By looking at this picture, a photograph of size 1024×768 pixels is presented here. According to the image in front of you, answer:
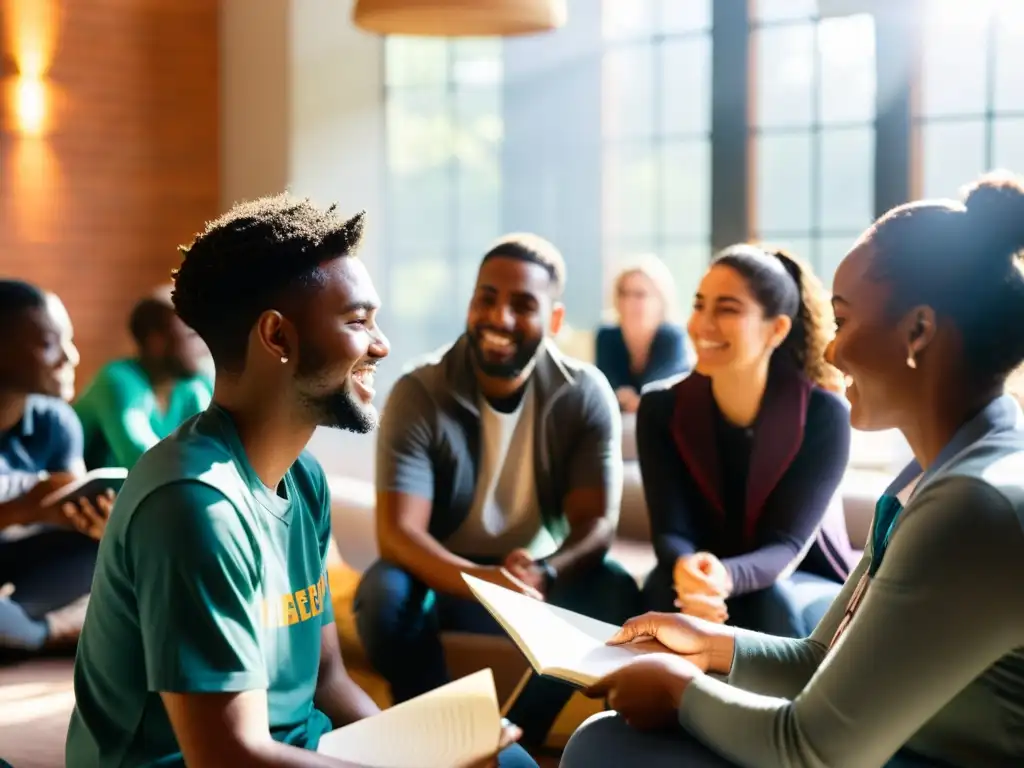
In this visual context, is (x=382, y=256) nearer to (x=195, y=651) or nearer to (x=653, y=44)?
(x=653, y=44)

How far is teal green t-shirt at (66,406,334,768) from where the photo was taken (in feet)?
4.66

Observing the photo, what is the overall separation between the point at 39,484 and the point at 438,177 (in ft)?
12.8

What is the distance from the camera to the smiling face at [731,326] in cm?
295

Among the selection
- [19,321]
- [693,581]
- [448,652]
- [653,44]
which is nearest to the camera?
[693,581]

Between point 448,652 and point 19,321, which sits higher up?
point 19,321

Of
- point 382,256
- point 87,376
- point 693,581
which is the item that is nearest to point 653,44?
point 382,256

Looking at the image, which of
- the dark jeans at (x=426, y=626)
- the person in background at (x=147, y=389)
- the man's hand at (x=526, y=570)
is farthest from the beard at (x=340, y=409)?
the person in background at (x=147, y=389)

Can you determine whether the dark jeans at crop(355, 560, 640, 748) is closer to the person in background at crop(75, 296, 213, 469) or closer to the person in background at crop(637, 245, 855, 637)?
the person in background at crop(637, 245, 855, 637)

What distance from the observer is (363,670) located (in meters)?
3.30

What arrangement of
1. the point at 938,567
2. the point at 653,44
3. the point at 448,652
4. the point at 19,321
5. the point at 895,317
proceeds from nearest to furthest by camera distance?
1. the point at 938,567
2. the point at 895,317
3. the point at 448,652
4. the point at 19,321
5. the point at 653,44

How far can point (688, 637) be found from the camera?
1.80 metres

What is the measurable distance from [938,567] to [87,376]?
543cm

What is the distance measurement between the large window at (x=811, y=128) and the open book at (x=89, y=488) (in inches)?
Result: 144

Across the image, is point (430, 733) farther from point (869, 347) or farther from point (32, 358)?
point (32, 358)
